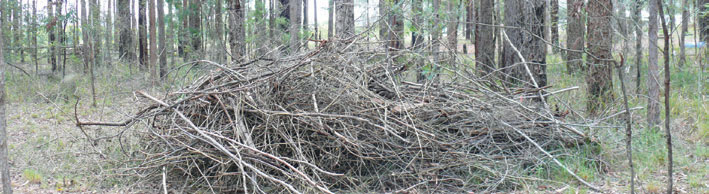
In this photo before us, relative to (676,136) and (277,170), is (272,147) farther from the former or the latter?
(676,136)

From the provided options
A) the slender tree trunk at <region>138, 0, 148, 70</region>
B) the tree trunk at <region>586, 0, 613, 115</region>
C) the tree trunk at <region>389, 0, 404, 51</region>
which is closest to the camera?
the tree trunk at <region>389, 0, 404, 51</region>

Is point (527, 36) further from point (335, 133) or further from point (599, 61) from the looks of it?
point (335, 133)

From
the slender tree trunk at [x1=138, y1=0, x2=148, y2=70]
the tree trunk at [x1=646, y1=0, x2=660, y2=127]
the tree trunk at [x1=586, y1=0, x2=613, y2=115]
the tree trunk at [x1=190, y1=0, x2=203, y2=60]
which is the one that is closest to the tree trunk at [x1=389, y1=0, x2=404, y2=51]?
the tree trunk at [x1=586, y1=0, x2=613, y2=115]

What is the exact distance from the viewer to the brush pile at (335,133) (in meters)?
4.69

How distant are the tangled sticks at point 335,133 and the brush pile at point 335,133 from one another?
0.01m

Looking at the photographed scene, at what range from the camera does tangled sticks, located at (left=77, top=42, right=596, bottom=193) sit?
4.69 m

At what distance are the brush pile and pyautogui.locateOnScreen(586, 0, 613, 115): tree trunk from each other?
1825mm

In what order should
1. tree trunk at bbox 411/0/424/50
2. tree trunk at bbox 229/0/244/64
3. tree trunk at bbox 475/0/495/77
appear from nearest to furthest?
1. tree trunk at bbox 411/0/424/50
2. tree trunk at bbox 229/0/244/64
3. tree trunk at bbox 475/0/495/77

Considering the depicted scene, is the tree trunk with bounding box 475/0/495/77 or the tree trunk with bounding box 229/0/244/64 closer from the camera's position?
the tree trunk with bounding box 229/0/244/64

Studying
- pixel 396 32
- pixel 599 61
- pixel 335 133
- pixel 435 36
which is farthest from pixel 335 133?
pixel 435 36

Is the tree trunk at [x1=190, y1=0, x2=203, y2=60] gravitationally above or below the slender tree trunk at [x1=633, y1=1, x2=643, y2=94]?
above

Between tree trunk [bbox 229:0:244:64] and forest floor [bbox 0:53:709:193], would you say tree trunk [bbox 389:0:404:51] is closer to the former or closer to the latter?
forest floor [bbox 0:53:709:193]

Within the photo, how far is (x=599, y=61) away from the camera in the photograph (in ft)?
23.7

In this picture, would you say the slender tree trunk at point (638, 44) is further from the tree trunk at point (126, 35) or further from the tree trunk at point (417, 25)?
the tree trunk at point (126, 35)
